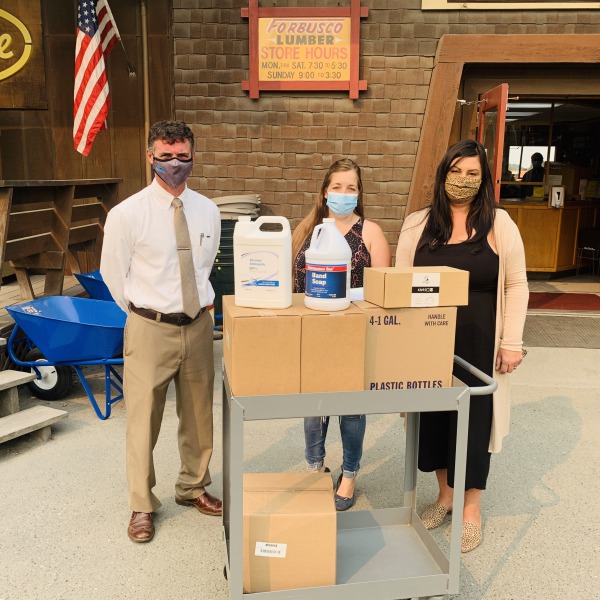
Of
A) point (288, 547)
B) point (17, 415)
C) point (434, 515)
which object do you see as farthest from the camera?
point (17, 415)

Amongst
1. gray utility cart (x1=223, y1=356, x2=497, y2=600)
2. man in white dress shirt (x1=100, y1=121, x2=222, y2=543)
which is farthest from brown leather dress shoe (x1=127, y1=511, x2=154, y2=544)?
gray utility cart (x1=223, y1=356, x2=497, y2=600)

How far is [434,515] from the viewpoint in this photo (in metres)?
3.35

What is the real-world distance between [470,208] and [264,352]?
1.39 metres

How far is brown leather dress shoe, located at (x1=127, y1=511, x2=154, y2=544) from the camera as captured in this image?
3.16 meters

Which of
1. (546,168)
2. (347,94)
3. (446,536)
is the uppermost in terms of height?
(347,94)

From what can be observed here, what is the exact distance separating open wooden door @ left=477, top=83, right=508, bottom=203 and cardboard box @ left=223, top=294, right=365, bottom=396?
5.02 m

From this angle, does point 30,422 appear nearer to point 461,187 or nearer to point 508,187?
point 461,187

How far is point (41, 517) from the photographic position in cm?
338

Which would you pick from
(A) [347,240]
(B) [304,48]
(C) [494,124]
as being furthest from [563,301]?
(A) [347,240]

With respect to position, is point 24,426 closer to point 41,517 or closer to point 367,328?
point 41,517

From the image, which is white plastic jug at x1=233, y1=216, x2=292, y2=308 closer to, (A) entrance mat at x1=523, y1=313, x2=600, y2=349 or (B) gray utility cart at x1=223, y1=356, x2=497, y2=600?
(B) gray utility cart at x1=223, y1=356, x2=497, y2=600

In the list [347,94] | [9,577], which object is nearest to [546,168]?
[347,94]

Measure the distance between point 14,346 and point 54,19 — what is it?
452 cm

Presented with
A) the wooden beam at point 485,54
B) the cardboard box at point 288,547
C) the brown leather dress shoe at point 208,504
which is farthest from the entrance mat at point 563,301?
the cardboard box at point 288,547
